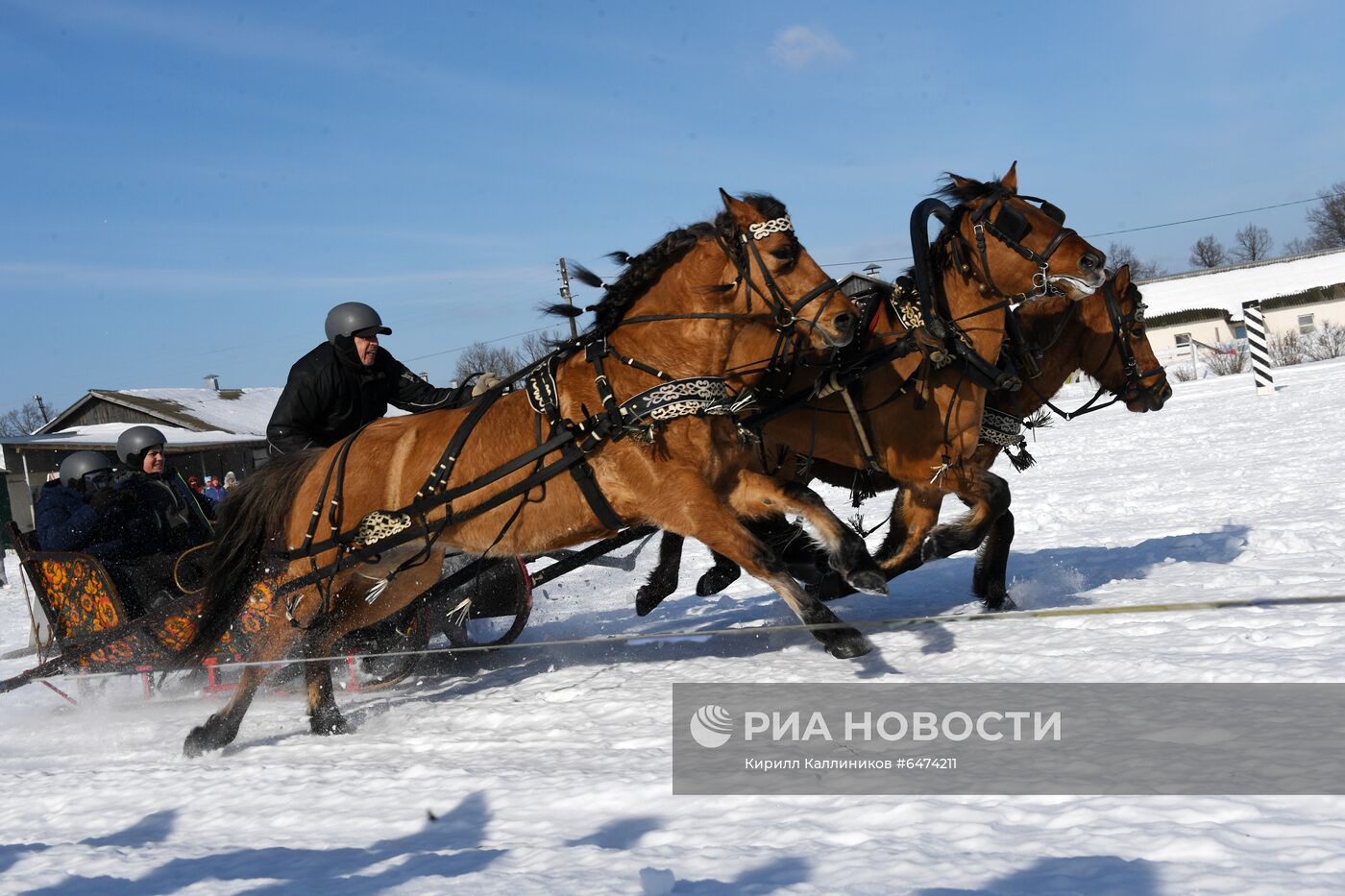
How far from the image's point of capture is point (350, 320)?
6523mm

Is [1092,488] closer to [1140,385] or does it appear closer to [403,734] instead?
[1140,385]

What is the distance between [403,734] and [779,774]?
90.4 inches

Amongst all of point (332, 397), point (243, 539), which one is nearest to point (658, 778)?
point (243, 539)

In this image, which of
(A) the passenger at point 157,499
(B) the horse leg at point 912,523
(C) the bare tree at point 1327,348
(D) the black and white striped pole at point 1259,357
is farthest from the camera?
(C) the bare tree at point 1327,348

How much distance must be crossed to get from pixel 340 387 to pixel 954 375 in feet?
11.4

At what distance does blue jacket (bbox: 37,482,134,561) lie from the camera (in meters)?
7.00

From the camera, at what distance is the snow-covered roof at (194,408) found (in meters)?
36.9

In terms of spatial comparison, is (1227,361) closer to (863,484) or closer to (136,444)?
(863,484)

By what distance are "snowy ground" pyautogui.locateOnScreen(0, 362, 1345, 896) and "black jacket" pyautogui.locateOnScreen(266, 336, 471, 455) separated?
5.26ft

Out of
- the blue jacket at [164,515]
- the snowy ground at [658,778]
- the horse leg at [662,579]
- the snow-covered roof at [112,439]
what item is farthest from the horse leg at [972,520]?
the snow-covered roof at [112,439]

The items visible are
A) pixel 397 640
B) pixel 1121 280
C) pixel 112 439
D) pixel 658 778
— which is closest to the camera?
pixel 658 778

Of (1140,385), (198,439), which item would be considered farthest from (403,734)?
(198,439)

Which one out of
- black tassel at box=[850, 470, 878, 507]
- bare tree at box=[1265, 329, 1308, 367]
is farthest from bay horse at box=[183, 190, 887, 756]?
bare tree at box=[1265, 329, 1308, 367]

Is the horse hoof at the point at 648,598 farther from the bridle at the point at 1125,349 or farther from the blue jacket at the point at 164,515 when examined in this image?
the blue jacket at the point at 164,515
